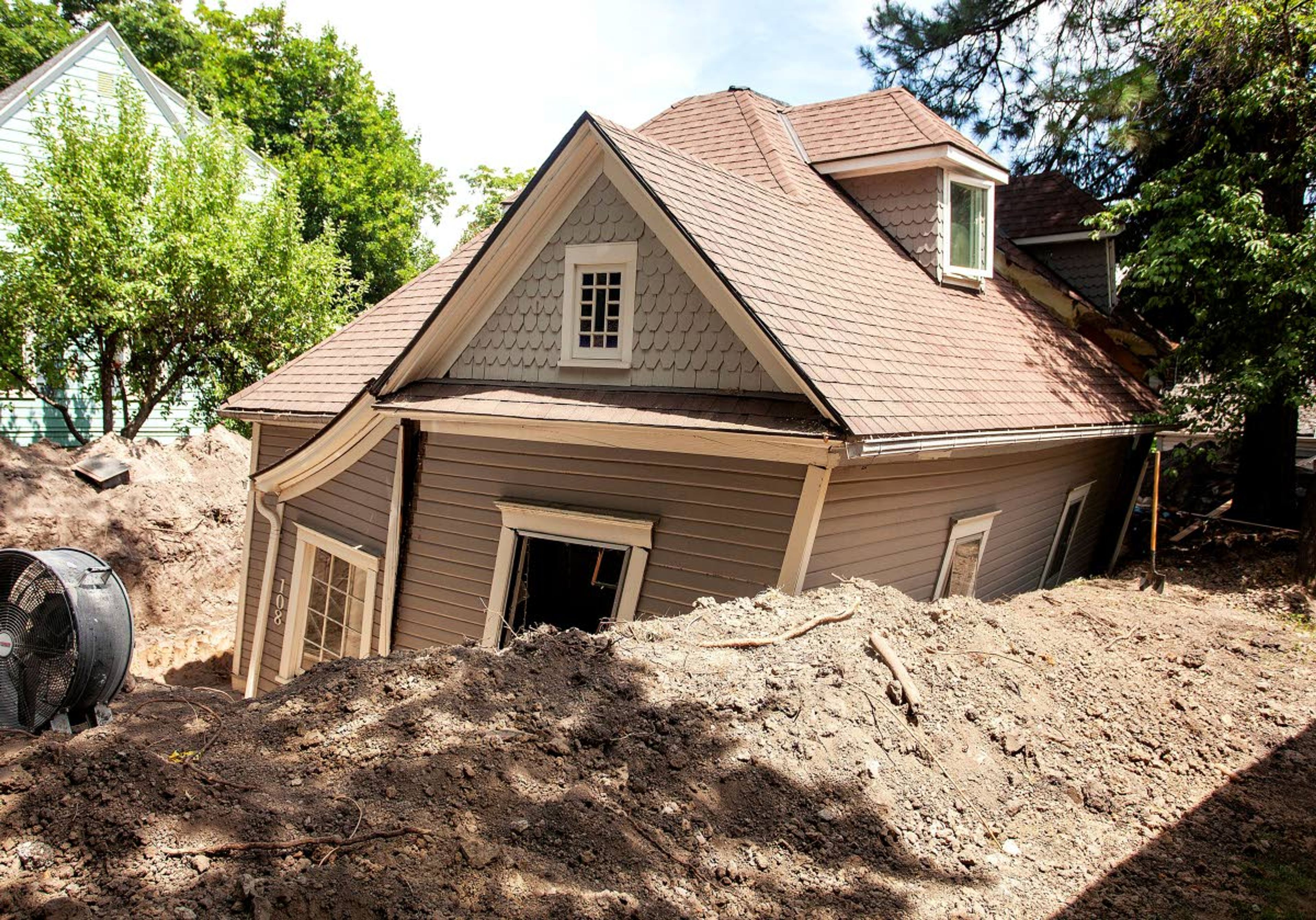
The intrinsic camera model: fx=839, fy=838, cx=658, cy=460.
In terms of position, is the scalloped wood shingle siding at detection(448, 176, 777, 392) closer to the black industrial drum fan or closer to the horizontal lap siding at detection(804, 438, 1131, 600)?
the horizontal lap siding at detection(804, 438, 1131, 600)

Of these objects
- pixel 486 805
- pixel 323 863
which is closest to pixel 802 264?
pixel 486 805

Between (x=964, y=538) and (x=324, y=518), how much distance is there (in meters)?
7.49

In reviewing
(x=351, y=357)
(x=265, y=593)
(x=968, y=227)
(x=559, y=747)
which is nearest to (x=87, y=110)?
(x=351, y=357)

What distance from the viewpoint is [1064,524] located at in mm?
12406

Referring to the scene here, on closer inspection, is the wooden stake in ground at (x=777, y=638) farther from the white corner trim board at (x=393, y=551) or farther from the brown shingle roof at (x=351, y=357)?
the brown shingle roof at (x=351, y=357)

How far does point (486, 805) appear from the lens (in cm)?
364

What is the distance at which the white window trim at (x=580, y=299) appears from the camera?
297 inches

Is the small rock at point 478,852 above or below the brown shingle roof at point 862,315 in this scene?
below

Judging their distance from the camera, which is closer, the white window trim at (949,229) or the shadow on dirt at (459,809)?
the shadow on dirt at (459,809)

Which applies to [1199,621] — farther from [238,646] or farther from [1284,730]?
[238,646]

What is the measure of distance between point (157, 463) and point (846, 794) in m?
15.5

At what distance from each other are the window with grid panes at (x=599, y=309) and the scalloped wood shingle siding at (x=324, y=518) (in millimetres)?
2414

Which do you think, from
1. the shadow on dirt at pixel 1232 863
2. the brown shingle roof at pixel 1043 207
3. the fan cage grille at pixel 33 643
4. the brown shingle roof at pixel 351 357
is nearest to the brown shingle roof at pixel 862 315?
the shadow on dirt at pixel 1232 863

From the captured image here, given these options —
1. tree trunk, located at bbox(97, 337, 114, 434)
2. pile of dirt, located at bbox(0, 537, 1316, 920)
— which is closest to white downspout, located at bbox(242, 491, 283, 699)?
Answer: pile of dirt, located at bbox(0, 537, 1316, 920)
